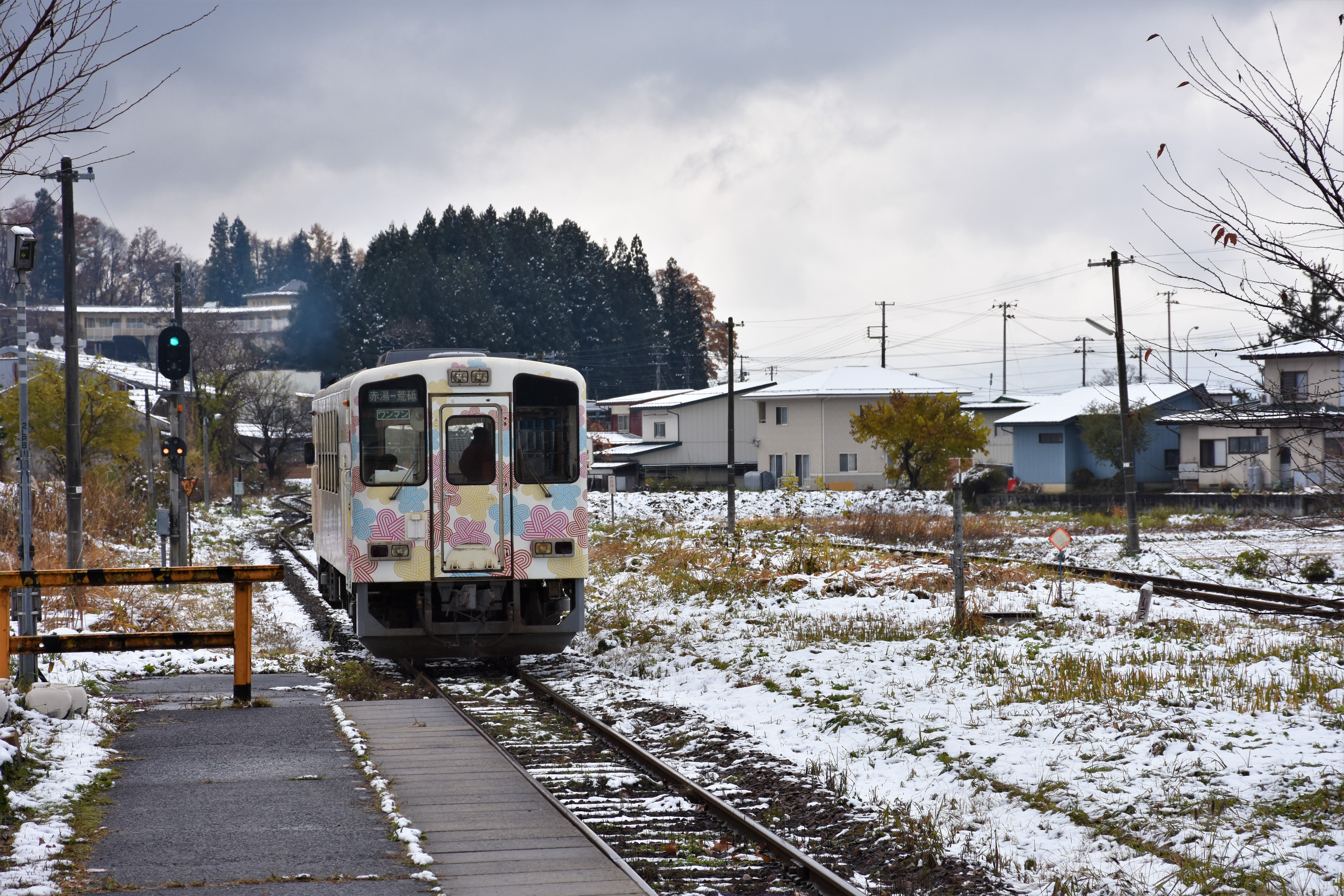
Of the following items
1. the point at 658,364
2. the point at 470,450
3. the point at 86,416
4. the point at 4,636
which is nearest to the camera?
the point at 4,636

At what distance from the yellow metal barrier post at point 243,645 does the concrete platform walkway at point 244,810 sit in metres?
0.24

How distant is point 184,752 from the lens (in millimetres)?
8734

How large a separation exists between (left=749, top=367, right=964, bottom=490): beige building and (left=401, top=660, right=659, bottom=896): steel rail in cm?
5134

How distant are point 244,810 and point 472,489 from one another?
6292 mm

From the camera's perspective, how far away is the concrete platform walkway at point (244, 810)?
599 cm

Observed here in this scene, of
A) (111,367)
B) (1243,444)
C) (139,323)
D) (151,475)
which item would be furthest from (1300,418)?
(139,323)

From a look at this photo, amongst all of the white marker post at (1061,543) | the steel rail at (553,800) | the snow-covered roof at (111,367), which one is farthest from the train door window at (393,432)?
the snow-covered roof at (111,367)

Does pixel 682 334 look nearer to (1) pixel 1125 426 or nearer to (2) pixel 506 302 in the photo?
(2) pixel 506 302

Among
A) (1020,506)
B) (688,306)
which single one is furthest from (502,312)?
(1020,506)

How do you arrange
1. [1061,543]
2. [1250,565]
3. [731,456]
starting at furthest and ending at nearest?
[731,456]
[1250,565]
[1061,543]

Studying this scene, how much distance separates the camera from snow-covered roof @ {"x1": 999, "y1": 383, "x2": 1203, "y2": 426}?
54.8 meters

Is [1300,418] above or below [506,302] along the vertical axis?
below

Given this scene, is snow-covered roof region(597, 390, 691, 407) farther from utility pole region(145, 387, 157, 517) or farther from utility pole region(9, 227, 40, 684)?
utility pole region(9, 227, 40, 684)

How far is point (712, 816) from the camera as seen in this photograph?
7.61 meters
